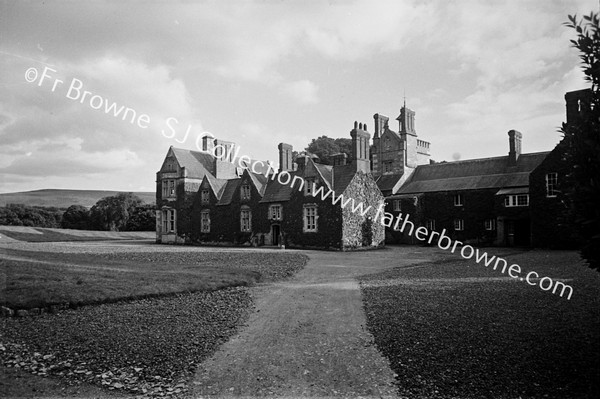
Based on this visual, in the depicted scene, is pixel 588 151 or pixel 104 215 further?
pixel 104 215

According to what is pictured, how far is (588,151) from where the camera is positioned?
6.95m

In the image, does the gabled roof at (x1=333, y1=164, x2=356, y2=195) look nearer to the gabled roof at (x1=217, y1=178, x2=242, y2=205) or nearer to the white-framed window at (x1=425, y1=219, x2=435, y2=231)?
the gabled roof at (x1=217, y1=178, x2=242, y2=205)

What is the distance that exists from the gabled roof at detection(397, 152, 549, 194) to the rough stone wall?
942cm

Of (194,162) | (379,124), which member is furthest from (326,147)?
(194,162)

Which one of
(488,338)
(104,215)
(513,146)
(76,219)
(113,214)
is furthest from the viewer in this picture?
(76,219)

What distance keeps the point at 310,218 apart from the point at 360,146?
7.49 m

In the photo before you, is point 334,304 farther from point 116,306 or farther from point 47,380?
point 47,380

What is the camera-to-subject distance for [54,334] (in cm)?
960

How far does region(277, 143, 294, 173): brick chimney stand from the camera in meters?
44.1

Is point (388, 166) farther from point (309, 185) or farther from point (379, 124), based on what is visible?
point (309, 185)

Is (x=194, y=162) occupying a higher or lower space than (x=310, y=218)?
higher

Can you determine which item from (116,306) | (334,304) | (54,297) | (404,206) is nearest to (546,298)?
(334,304)

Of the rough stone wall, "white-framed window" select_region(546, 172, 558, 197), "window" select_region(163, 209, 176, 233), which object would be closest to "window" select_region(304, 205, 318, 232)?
the rough stone wall

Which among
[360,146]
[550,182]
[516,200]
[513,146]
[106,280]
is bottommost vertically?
[106,280]
